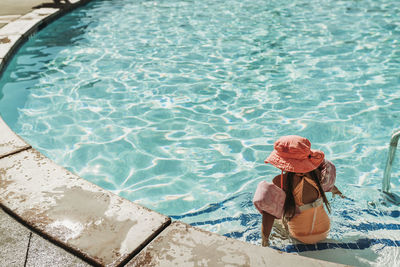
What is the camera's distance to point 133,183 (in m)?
3.85

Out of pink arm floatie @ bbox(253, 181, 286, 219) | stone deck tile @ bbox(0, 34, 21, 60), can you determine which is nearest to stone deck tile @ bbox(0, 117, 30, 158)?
pink arm floatie @ bbox(253, 181, 286, 219)

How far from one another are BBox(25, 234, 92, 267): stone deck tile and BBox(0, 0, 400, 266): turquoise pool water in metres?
1.36

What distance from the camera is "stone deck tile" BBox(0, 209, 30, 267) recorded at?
2077 millimetres

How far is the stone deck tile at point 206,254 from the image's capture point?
1995 mm

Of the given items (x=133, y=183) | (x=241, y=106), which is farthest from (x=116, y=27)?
(x=133, y=183)

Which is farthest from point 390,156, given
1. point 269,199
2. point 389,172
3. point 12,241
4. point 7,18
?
point 7,18

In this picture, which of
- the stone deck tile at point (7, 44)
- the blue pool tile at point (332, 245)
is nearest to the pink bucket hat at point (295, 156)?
the blue pool tile at point (332, 245)

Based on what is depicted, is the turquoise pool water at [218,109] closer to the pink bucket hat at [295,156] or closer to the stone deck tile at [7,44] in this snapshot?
the stone deck tile at [7,44]

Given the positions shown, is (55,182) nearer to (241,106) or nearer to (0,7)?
(241,106)

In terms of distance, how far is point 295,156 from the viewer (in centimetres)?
234

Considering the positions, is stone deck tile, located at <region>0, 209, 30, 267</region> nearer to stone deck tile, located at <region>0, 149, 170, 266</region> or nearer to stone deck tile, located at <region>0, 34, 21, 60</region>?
stone deck tile, located at <region>0, 149, 170, 266</region>

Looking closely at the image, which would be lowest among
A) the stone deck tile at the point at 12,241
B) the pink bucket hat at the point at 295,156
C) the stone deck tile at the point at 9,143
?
the stone deck tile at the point at 12,241

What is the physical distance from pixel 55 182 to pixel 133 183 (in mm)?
1193

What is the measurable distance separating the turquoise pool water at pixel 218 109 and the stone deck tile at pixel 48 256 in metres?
1.36
